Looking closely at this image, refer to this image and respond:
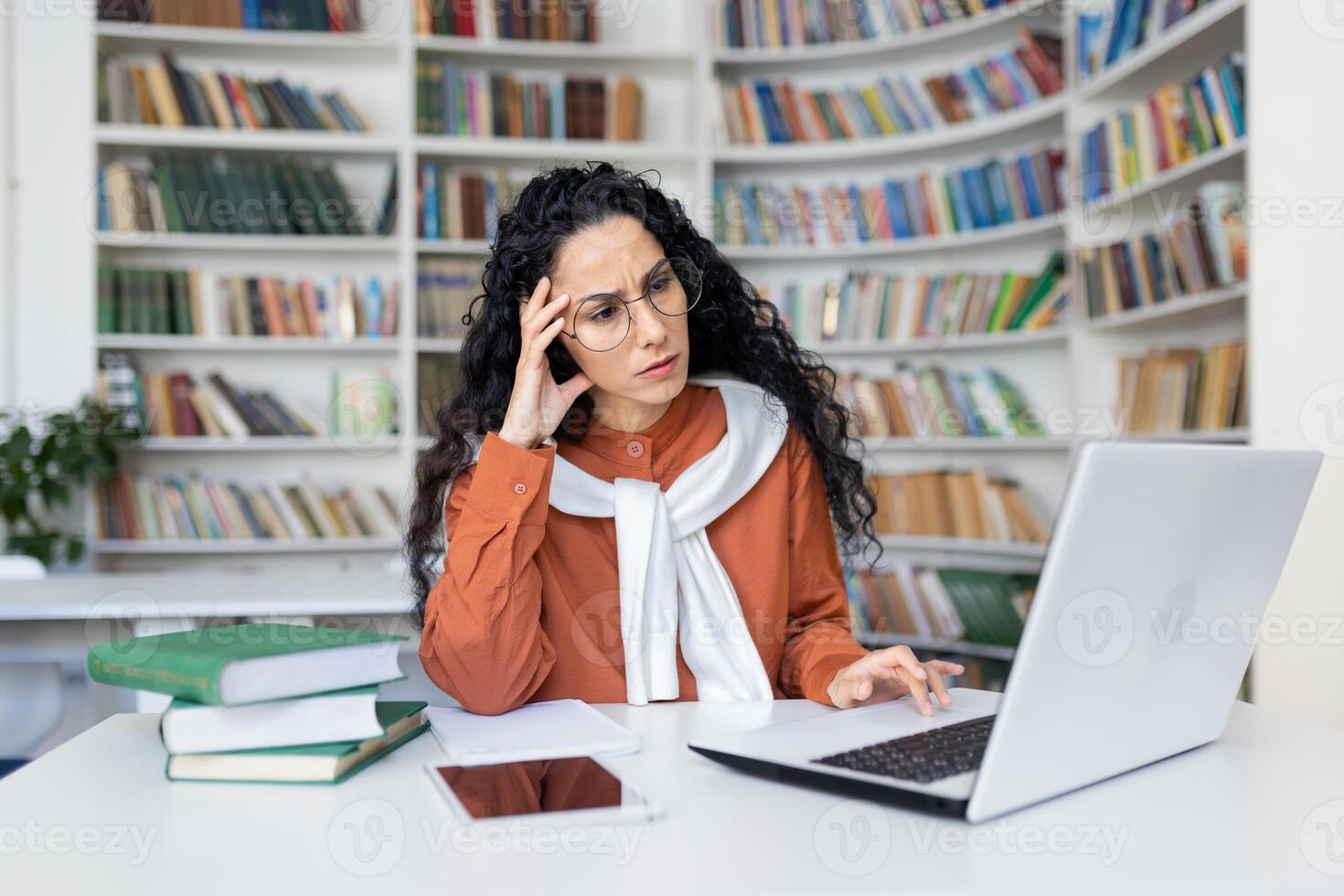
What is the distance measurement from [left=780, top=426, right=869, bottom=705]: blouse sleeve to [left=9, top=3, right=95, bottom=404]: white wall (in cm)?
330

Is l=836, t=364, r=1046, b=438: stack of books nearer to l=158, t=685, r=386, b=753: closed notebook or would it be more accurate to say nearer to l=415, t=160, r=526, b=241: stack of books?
l=415, t=160, r=526, b=241: stack of books

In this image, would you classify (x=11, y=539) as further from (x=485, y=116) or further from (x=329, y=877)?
(x=329, y=877)

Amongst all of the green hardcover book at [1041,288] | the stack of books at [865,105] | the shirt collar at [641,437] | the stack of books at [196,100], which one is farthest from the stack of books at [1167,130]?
the stack of books at [196,100]

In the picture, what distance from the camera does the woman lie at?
1.28 m

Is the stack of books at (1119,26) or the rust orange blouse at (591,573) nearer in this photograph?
the rust orange blouse at (591,573)

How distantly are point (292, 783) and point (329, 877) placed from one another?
223 millimetres

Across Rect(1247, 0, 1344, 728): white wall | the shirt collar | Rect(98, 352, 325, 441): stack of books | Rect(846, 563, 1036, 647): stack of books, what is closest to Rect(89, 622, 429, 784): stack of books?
the shirt collar

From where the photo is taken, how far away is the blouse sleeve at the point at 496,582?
47.8 inches

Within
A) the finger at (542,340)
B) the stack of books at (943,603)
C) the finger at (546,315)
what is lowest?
the stack of books at (943,603)

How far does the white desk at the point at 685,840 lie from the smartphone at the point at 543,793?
0.06 ft

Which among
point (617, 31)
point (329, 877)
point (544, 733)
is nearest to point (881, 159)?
point (617, 31)

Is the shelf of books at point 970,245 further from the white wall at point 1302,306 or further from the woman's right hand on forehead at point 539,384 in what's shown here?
the woman's right hand on forehead at point 539,384

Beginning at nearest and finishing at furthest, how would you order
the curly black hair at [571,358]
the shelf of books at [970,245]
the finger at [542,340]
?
the finger at [542,340] < the curly black hair at [571,358] < the shelf of books at [970,245]

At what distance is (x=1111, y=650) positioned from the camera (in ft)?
2.61
